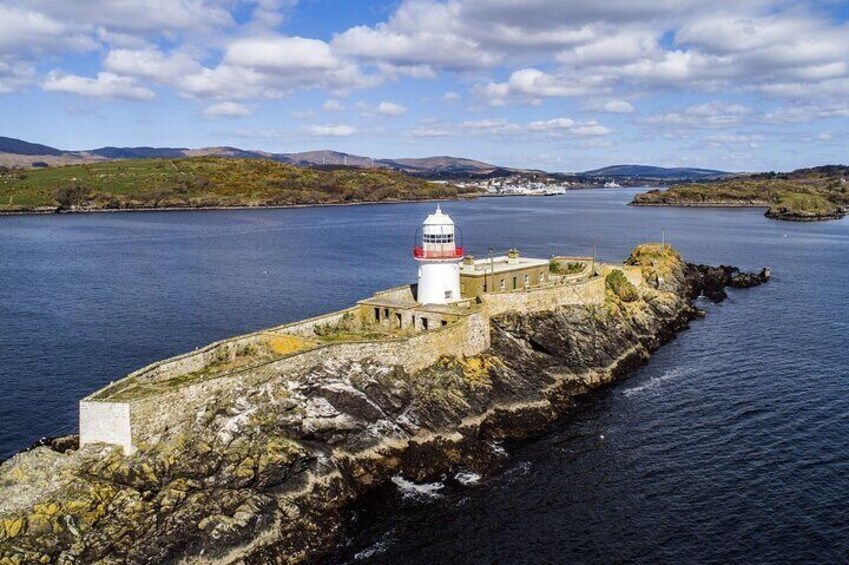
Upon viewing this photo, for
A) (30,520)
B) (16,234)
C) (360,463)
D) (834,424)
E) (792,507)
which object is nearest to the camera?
(30,520)

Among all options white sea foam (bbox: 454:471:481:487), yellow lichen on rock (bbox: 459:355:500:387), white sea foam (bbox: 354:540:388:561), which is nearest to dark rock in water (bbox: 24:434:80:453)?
white sea foam (bbox: 354:540:388:561)

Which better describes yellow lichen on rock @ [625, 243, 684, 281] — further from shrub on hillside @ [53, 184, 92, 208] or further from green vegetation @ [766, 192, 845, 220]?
shrub on hillside @ [53, 184, 92, 208]

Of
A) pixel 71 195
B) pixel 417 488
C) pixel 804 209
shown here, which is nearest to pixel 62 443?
pixel 417 488

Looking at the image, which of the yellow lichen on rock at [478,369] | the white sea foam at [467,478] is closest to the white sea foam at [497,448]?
the white sea foam at [467,478]

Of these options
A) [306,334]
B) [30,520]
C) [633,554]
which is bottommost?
[633,554]

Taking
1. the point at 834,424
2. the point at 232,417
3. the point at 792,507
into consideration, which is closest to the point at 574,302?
the point at 834,424

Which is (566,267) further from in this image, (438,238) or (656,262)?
(438,238)

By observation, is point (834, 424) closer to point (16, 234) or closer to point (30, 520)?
point (30, 520)
